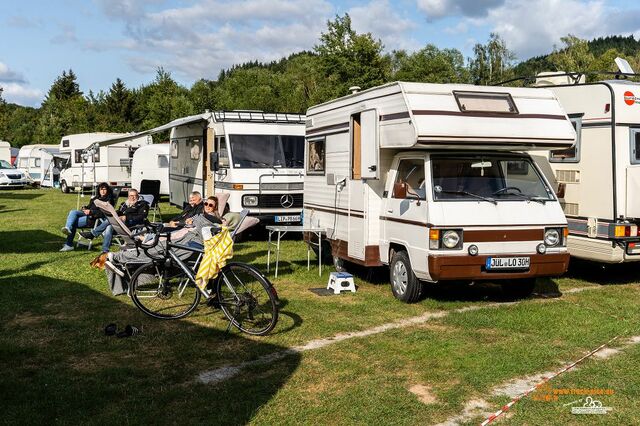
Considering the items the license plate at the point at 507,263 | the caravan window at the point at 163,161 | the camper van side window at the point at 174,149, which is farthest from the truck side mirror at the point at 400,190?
the caravan window at the point at 163,161

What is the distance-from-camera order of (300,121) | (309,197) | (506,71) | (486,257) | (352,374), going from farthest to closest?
(506,71) → (300,121) → (309,197) → (486,257) → (352,374)

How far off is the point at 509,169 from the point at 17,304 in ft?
20.8

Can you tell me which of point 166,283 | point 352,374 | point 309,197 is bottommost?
point 352,374

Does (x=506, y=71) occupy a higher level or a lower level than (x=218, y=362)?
higher

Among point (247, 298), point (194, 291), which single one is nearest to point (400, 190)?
point (247, 298)

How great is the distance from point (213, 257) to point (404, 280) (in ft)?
8.55

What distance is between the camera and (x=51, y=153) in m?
37.0

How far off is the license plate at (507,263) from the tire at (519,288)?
803 millimetres

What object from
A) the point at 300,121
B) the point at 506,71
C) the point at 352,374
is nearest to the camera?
the point at 352,374

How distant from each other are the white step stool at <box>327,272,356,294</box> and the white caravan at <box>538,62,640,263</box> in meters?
3.31

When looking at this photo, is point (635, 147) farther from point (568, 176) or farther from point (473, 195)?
point (473, 195)

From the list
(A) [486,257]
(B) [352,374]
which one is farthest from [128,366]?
(A) [486,257]

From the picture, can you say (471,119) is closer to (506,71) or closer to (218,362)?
(218,362)

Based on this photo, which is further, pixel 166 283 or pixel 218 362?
pixel 166 283
